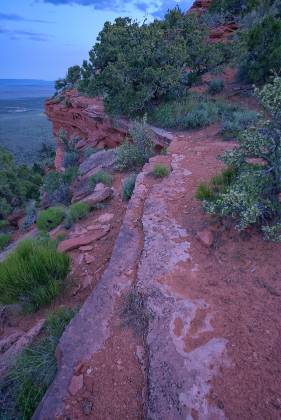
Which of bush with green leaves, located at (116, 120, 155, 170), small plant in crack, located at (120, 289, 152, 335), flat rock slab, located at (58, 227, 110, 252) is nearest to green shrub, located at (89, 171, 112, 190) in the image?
bush with green leaves, located at (116, 120, 155, 170)

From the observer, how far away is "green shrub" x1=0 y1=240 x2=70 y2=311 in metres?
3.63

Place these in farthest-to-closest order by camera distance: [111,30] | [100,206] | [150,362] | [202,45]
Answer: [202,45] → [111,30] → [100,206] → [150,362]

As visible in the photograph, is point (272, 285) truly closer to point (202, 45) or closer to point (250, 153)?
point (250, 153)

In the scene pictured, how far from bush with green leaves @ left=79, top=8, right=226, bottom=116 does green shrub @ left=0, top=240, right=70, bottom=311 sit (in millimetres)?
7883

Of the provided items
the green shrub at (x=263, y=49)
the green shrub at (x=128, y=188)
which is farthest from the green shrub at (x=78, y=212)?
the green shrub at (x=263, y=49)

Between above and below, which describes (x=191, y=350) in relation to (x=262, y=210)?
below

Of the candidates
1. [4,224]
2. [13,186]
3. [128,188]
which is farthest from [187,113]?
[13,186]

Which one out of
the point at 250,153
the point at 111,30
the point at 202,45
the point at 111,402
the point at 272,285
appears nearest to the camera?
the point at 111,402

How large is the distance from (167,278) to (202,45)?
1097 centimetres

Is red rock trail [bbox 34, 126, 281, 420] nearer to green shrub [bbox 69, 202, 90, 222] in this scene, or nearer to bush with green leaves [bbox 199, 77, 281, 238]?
bush with green leaves [bbox 199, 77, 281, 238]

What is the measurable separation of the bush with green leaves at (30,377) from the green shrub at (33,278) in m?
0.60

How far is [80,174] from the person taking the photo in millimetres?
9859

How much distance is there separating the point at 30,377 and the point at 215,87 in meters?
11.4

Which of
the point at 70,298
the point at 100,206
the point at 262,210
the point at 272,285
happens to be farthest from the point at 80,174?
the point at 272,285
